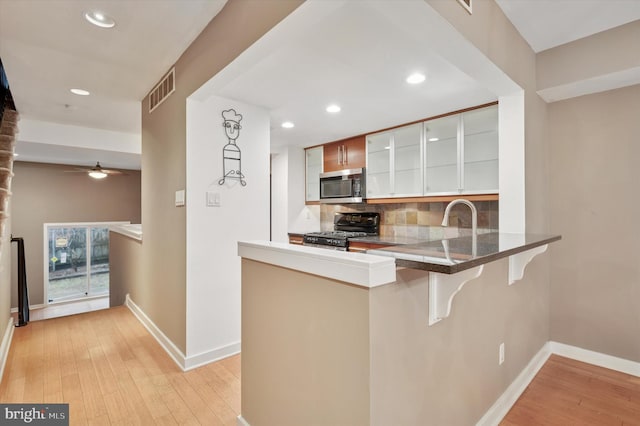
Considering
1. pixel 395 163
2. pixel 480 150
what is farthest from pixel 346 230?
pixel 480 150

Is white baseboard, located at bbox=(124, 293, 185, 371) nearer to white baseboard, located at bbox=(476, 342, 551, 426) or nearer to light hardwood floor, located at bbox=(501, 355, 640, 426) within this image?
white baseboard, located at bbox=(476, 342, 551, 426)

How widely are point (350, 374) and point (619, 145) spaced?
2.63 meters

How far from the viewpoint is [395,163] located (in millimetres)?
3717

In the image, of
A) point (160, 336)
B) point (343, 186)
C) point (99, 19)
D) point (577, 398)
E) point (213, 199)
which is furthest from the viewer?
point (343, 186)

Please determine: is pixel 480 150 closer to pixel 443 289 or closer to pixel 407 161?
pixel 407 161

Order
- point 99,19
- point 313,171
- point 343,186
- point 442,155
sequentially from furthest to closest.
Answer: point 313,171
point 343,186
point 442,155
point 99,19

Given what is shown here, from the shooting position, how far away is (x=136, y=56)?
228cm

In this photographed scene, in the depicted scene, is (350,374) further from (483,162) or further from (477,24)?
(483,162)

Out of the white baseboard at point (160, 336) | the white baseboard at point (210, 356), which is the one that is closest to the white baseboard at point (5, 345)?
the white baseboard at point (160, 336)

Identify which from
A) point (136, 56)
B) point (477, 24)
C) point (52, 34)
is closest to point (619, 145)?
point (477, 24)

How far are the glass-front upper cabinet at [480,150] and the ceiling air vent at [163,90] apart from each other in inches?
105

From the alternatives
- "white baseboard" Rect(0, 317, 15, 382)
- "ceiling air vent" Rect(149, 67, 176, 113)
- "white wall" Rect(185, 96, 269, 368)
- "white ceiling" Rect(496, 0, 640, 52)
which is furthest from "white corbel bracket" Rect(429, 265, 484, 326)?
"white baseboard" Rect(0, 317, 15, 382)

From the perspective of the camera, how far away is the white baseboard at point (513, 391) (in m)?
1.66

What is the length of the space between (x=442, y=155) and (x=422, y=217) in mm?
842
